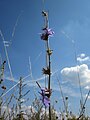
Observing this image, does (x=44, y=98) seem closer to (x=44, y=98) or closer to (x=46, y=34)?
(x=44, y=98)

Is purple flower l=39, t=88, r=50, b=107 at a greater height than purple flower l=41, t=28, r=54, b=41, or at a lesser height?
lesser

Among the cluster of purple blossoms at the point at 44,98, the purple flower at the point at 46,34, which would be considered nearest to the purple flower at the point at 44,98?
the cluster of purple blossoms at the point at 44,98

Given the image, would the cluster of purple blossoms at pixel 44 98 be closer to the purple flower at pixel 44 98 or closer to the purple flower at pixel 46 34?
the purple flower at pixel 44 98

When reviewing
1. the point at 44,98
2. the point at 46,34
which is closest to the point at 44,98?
the point at 44,98

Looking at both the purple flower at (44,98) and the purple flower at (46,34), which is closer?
the purple flower at (44,98)

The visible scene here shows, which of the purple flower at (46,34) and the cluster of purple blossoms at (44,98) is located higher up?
the purple flower at (46,34)

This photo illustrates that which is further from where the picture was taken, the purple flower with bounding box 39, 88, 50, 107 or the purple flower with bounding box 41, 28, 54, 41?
the purple flower with bounding box 41, 28, 54, 41

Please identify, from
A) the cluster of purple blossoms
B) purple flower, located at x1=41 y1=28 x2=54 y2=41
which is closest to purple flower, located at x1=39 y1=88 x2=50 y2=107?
the cluster of purple blossoms

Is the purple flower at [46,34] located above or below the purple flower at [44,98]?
above

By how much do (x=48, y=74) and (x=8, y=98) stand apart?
1922 millimetres

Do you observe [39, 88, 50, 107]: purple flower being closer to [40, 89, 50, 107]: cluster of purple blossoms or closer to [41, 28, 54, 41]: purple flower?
[40, 89, 50, 107]: cluster of purple blossoms

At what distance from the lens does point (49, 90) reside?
196cm

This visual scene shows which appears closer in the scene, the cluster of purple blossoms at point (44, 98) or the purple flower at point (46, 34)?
the cluster of purple blossoms at point (44, 98)

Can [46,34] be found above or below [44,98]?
above
